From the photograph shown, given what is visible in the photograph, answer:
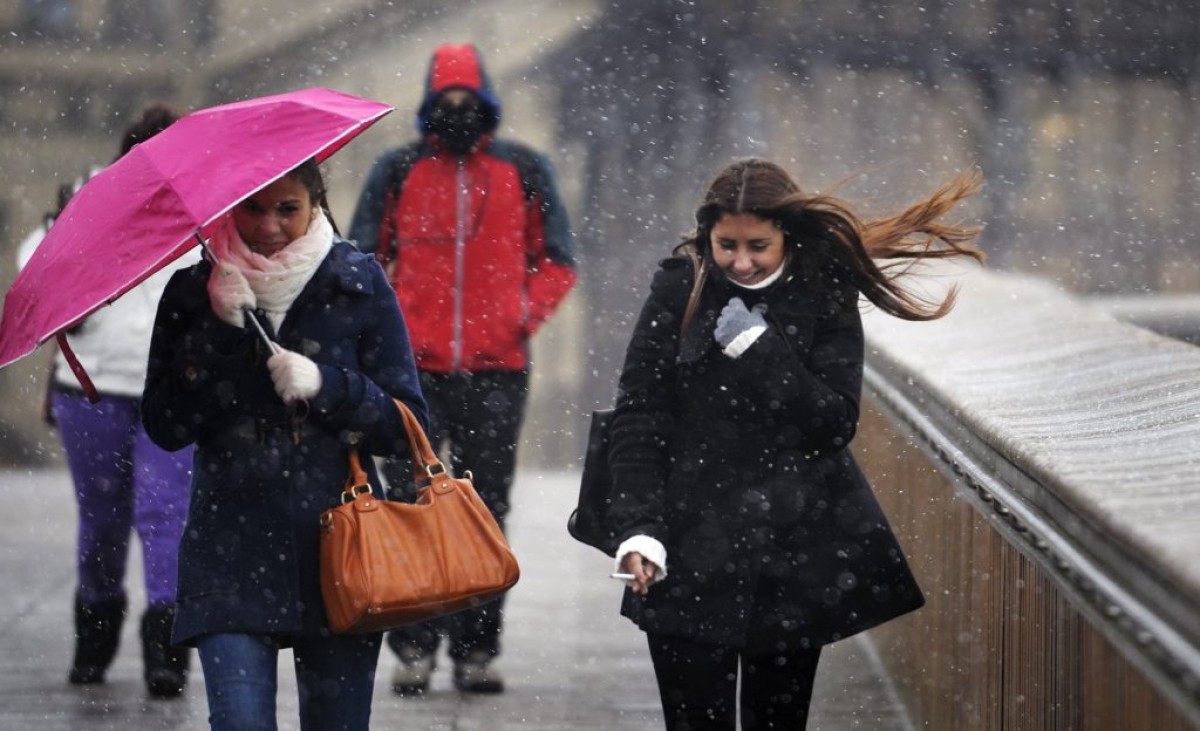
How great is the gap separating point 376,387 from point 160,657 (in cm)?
248

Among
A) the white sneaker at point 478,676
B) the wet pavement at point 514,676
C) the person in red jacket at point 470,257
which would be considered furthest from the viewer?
the person in red jacket at point 470,257

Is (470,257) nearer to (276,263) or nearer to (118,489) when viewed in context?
(118,489)

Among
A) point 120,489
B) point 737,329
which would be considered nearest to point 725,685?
point 737,329

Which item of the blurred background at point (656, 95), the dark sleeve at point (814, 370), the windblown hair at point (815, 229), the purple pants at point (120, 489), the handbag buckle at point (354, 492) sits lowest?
the purple pants at point (120, 489)

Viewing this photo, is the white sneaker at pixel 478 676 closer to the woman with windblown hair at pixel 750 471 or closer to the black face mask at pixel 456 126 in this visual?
the black face mask at pixel 456 126

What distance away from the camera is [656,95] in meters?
21.5

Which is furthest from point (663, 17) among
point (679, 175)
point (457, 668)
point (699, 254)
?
point (699, 254)

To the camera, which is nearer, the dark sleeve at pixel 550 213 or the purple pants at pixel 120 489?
the purple pants at pixel 120 489

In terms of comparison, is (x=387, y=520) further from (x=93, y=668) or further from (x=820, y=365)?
(x=93, y=668)

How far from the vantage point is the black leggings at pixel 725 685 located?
4297 mm

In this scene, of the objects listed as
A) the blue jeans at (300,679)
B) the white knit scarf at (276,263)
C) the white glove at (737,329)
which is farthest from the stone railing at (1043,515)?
the white knit scarf at (276,263)

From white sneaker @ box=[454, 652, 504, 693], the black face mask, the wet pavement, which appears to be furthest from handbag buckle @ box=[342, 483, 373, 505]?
the black face mask

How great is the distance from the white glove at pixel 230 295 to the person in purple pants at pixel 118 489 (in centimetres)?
225

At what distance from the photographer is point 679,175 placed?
850 inches
